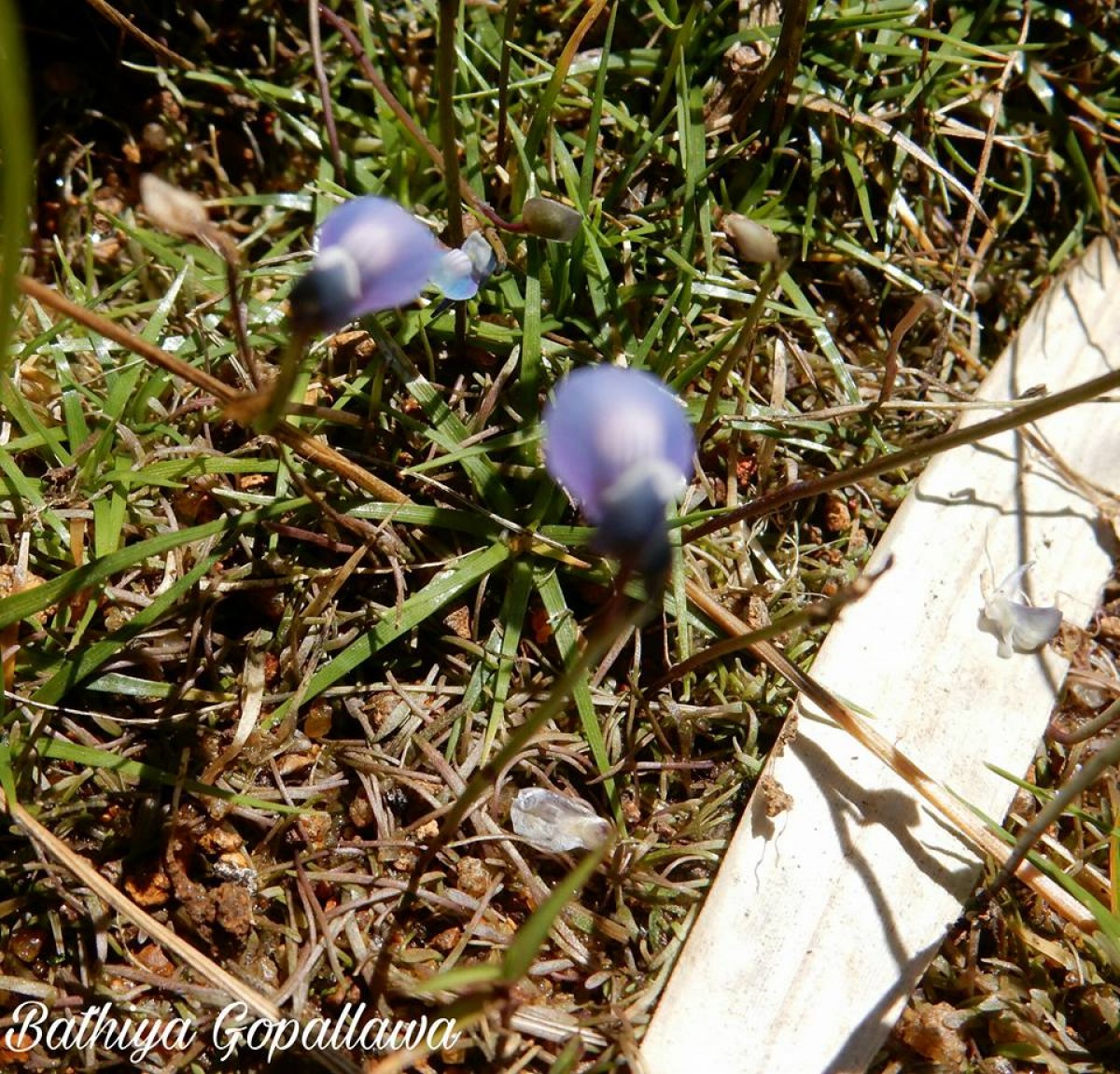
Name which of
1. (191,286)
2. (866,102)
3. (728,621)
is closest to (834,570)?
(728,621)

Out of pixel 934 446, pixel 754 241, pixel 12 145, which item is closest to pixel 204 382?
pixel 12 145

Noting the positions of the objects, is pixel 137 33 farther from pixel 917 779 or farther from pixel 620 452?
pixel 917 779

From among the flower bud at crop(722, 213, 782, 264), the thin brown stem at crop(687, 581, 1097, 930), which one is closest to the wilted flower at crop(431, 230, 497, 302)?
the flower bud at crop(722, 213, 782, 264)

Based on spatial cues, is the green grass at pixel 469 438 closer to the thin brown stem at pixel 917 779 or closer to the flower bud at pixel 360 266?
the thin brown stem at pixel 917 779

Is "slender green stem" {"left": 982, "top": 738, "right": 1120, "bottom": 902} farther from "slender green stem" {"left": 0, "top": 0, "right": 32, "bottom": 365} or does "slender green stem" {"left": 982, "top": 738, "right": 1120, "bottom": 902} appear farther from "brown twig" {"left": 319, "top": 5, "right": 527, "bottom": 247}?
"slender green stem" {"left": 0, "top": 0, "right": 32, "bottom": 365}

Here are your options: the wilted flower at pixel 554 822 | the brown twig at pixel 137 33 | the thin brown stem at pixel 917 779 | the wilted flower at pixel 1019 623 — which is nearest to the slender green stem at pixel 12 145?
the brown twig at pixel 137 33

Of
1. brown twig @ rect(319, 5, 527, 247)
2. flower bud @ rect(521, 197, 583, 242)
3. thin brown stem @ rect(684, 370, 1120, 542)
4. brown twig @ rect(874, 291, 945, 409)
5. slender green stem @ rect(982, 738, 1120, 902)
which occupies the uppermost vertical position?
brown twig @ rect(874, 291, 945, 409)
